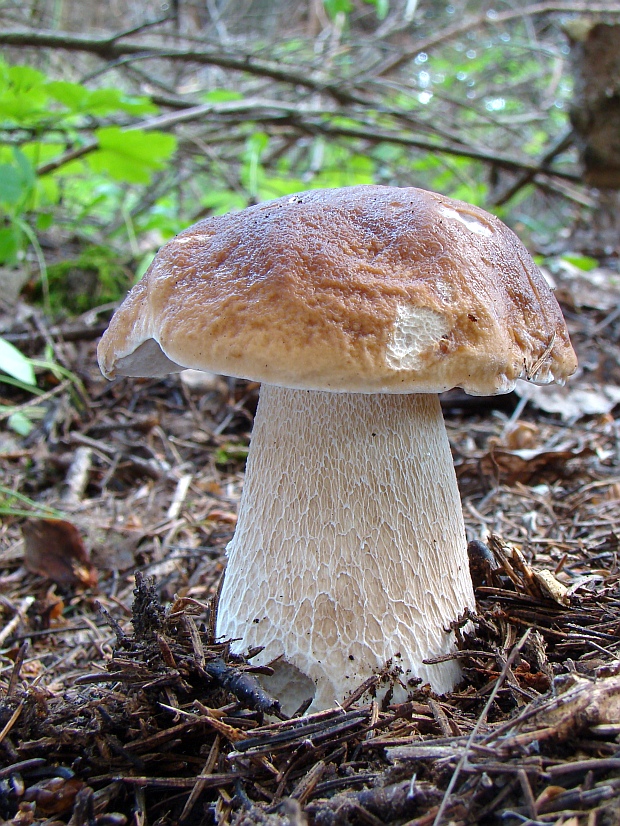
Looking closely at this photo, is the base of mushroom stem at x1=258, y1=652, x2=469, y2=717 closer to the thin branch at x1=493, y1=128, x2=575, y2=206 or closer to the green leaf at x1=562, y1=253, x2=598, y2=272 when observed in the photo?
the green leaf at x1=562, y1=253, x2=598, y2=272

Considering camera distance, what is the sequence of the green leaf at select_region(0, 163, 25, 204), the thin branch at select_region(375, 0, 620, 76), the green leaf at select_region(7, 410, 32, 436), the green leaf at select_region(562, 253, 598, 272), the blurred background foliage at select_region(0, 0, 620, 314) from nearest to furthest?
the green leaf at select_region(7, 410, 32, 436) < the green leaf at select_region(0, 163, 25, 204) < the blurred background foliage at select_region(0, 0, 620, 314) < the green leaf at select_region(562, 253, 598, 272) < the thin branch at select_region(375, 0, 620, 76)

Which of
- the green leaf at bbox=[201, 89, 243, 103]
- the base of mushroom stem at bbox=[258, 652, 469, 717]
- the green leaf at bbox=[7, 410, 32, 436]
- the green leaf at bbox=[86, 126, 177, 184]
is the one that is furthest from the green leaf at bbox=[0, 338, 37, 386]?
the green leaf at bbox=[201, 89, 243, 103]

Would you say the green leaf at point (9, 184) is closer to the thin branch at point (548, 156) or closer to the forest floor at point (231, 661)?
the forest floor at point (231, 661)

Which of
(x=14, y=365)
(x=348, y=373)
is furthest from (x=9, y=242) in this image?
(x=348, y=373)

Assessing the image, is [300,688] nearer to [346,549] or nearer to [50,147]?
[346,549]

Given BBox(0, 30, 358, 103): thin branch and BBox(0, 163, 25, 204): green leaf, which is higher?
BBox(0, 30, 358, 103): thin branch

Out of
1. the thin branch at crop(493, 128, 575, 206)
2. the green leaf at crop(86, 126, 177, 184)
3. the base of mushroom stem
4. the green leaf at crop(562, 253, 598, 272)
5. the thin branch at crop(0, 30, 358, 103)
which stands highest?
the thin branch at crop(0, 30, 358, 103)

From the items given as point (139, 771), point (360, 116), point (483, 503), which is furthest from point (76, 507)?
point (360, 116)
